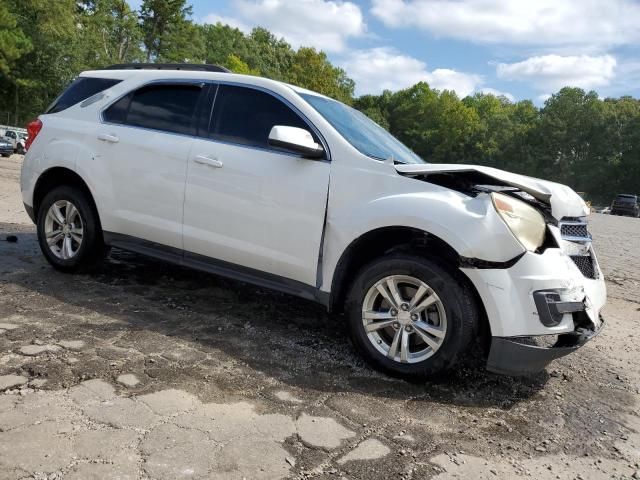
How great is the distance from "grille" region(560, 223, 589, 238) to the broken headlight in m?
0.28

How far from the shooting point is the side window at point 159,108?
4336 mm

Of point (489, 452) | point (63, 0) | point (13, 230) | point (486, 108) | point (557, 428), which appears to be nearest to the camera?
point (489, 452)

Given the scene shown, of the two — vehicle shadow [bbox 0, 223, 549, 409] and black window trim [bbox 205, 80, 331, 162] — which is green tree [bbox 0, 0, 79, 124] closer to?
vehicle shadow [bbox 0, 223, 549, 409]

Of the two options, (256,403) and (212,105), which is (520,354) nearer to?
(256,403)

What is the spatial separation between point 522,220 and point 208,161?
223cm

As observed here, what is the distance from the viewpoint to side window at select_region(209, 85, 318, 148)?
155 inches

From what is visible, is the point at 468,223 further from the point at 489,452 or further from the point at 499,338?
the point at 489,452

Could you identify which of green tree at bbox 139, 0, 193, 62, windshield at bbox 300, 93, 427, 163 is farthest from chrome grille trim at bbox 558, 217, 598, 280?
green tree at bbox 139, 0, 193, 62

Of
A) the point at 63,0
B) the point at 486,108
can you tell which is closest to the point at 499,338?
the point at 63,0

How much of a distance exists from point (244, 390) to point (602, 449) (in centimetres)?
190

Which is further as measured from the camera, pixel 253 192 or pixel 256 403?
pixel 253 192

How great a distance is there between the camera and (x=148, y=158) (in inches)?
171

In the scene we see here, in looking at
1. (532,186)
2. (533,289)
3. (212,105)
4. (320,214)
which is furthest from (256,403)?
(212,105)

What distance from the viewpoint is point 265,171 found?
3.81 metres
